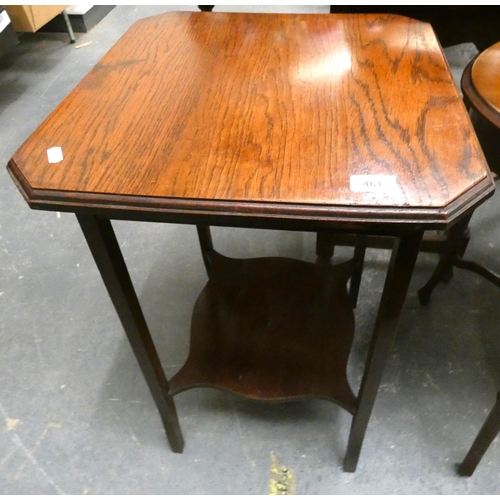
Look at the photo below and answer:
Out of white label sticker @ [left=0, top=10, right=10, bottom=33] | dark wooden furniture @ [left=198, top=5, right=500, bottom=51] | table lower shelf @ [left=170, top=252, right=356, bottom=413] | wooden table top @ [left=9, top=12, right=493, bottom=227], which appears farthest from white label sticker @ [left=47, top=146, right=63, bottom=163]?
white label sticker @ [left=0, top=10, right=10, bottom=33]

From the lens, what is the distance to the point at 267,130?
0.54 m

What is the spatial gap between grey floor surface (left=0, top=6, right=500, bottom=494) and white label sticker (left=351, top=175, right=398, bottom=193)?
2.13 feet

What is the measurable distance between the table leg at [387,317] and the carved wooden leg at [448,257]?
1.62ft

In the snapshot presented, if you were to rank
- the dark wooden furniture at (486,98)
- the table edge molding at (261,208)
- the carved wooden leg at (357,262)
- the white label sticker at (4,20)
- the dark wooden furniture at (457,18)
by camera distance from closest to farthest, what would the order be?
the table edge molding at (261,208) → the dark wooden furniture at (486,98) → the carved wooden leg at (357,262) → the dark wooden furniture at (457,18) → the white label sticker at (4,20)

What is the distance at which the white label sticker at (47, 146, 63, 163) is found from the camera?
1.68ft

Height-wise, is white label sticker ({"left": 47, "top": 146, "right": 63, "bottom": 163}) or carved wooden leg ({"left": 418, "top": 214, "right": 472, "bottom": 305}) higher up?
white label sticker ({"left": 47, "top": 146, "right": 63, "bottom": 163})

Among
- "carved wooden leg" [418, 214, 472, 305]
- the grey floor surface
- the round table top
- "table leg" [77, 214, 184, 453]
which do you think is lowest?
the grey floor surface

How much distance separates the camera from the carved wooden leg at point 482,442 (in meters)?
0.73

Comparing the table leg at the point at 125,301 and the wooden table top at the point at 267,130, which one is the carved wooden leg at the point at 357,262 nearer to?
the wooden table top at the point at 267,130

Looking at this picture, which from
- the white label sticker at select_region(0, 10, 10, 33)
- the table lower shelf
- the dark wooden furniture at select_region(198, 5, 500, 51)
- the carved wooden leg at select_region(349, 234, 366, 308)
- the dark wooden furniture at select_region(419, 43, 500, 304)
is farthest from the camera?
the white label sticker at select_region(0, 10, 10, 33)

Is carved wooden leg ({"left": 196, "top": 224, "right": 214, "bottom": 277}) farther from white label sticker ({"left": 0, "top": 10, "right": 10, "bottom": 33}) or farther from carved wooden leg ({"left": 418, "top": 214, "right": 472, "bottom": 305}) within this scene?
white label sticker ({"left": 0, "top": 10, "right": 10, "bottom": 33})

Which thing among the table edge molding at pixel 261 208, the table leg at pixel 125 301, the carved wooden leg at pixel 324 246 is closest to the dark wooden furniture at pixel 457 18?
the carved wooden leg at pixel 324 246

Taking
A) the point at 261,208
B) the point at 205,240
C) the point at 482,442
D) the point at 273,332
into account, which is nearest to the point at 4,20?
the point at 205,240

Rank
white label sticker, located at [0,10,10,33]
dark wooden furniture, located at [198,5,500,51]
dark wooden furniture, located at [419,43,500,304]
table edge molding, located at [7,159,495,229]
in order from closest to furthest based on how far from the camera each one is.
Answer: table edge molding, located at [7,159,495,229] → dark wooden furniture, located at [419,43,500,304] → dark wooden furniture, located at [198,5,500,51] → white label sticker, located at [0,10,10,33]
